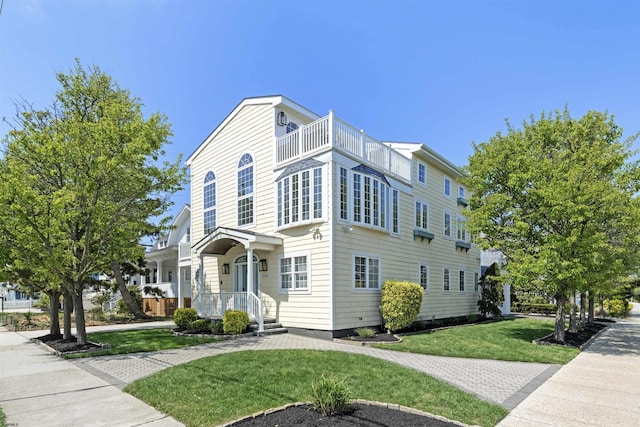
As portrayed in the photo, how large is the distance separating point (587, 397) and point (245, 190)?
42.1 feet

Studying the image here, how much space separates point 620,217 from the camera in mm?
11094

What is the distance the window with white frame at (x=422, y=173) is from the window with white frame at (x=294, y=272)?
7528 millimetres

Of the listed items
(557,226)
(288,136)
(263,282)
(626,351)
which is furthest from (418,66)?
(626,351)

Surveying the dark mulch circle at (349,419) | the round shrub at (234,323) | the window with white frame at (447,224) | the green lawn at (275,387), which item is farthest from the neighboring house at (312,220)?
the dark mulch circle at (349,419)

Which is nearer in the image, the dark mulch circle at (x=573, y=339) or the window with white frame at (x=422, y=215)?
the dark mulch circle at (x=573, y=339)

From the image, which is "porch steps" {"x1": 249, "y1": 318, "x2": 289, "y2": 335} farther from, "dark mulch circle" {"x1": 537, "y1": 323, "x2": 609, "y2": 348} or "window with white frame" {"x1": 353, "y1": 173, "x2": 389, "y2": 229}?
"dark mulch circle" {"x1": 537, "y1": 323, "x2": 609, "y2": 348}

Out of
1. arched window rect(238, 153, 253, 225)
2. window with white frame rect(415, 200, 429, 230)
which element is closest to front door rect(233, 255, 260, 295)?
arched window rect(238, 153, 253, 225)

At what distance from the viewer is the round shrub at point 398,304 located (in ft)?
42.8

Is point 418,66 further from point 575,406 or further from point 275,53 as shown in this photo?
point 575,406

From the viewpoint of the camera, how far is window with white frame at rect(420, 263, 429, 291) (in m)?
16.9

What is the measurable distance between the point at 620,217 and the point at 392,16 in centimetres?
892

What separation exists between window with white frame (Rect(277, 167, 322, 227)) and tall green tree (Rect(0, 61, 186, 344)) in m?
3.50

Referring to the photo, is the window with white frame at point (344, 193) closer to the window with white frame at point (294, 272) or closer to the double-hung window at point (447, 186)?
the window with white frame at point (294, 272)

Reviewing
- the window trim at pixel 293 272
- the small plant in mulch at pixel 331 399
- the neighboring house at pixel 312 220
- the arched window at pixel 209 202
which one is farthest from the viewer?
the arched window at pixel 209 202
